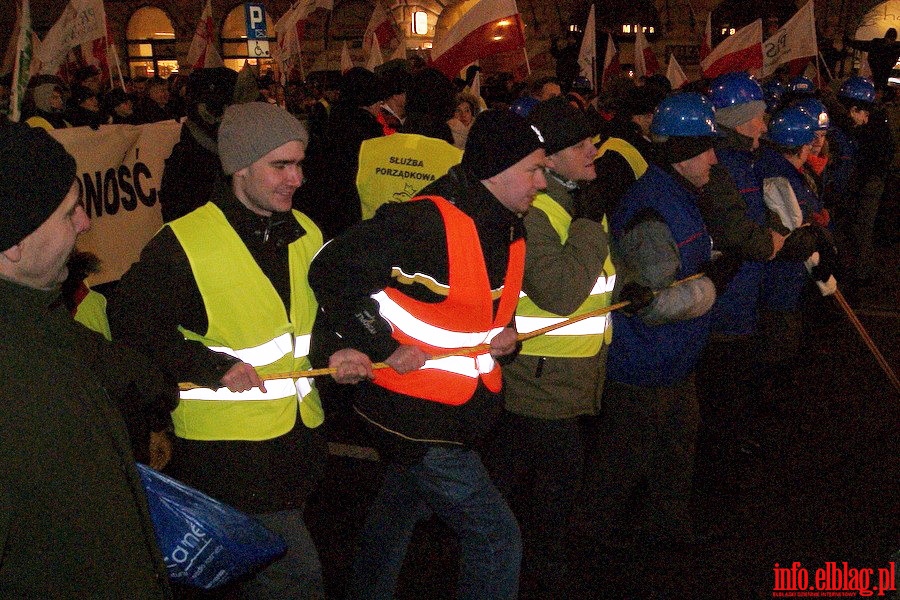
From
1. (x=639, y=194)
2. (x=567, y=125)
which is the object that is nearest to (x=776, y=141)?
(x=639, y=194)

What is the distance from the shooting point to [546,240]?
137 inches

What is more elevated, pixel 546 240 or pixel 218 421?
pixel 546 240

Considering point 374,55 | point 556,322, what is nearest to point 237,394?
point 556,322

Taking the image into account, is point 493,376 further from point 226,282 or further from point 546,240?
point 226,282

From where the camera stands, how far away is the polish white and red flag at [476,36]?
7.20 meters

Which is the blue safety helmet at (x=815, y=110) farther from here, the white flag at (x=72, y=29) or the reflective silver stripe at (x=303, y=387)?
the white flag at (x=72, y=29)

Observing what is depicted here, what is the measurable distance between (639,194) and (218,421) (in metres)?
2.06

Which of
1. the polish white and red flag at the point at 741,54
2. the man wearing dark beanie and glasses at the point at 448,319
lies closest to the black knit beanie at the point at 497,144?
the man wearing dark beanie and glasses at the point at 448,319

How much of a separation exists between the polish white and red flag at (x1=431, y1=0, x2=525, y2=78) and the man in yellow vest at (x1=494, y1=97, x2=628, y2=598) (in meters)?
3.70

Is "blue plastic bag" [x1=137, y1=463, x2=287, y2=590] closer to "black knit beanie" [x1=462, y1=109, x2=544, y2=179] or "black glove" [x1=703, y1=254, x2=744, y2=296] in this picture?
"black knit beanie" [x1=462, y1=109, x2=544, y2=179]

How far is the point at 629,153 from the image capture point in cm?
536

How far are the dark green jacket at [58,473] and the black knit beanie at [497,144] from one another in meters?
1.50

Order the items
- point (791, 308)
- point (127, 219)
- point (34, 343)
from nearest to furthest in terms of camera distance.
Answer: point (34, 343)
point (791, 308)
point (127, 219)

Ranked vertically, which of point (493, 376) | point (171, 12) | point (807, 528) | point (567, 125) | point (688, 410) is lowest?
point (807, 528)
